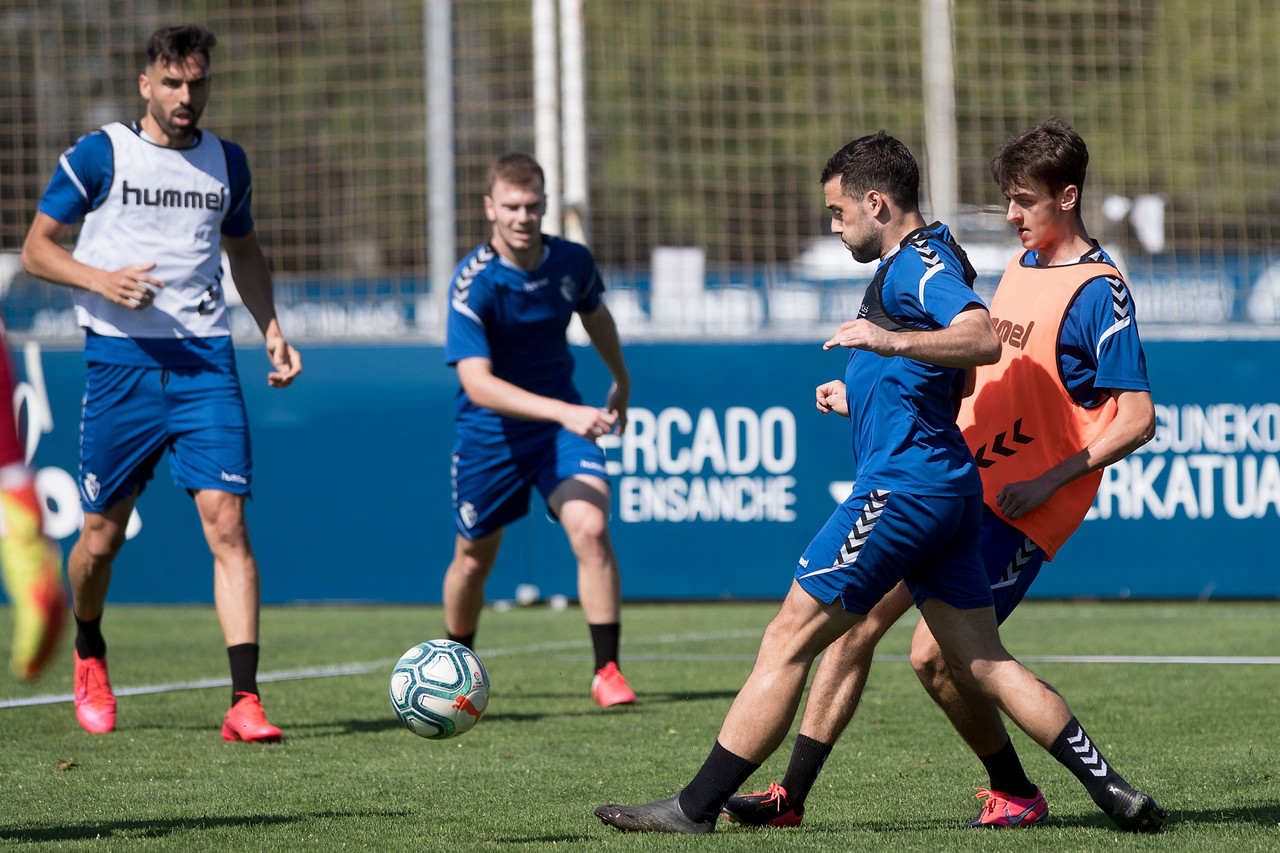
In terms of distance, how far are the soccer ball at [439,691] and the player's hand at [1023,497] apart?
1.76 metres

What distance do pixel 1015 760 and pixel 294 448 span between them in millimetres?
7268

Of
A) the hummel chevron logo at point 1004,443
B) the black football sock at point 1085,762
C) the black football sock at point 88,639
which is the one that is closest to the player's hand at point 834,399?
the hummel chevron logo at point 1004,443

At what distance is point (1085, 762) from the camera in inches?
150

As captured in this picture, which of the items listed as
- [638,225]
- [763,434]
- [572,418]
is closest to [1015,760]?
[572,418]

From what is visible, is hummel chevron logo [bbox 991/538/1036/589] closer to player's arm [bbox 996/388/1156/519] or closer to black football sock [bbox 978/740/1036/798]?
player's arm [bbox 996/388/1156/519]

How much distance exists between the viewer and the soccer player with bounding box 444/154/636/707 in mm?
6578

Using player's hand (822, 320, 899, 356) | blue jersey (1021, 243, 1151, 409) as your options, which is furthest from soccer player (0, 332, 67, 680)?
blue jersey (1021, 243, 1151, 409)

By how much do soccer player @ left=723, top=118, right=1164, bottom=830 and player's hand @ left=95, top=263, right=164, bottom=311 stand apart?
2.57 meters

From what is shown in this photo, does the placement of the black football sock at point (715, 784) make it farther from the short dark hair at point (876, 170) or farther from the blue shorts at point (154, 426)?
the blue shorts at point (154, 426)

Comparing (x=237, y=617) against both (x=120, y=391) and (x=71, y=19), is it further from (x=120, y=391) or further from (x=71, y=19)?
(x=71, y=19)

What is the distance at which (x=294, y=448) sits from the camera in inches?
416

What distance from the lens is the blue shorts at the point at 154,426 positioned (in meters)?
5.72

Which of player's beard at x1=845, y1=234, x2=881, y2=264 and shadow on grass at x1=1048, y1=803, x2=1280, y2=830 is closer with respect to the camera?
player's beard at x1=845, y1=234, x2=881, y2=264

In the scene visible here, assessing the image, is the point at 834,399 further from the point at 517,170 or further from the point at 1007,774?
the point at 517,170
